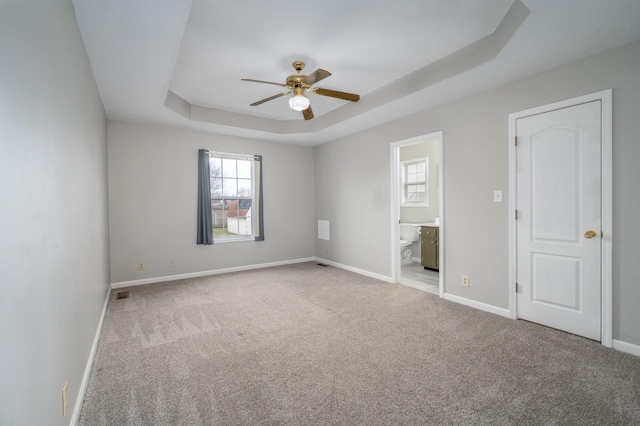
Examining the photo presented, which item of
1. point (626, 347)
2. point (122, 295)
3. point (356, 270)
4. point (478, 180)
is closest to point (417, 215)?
point (356, 270)

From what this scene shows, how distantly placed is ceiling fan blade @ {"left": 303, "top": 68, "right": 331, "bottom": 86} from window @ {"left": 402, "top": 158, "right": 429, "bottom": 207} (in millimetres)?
3751

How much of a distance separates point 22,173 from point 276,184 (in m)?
4.70

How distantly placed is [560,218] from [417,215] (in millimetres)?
3392

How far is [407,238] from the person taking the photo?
5.93m

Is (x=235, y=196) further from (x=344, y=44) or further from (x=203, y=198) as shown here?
(x=344, y=44)

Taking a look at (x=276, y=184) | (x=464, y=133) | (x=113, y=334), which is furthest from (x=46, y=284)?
(x=276, y=184)

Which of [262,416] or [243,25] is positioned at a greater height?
[243,25]

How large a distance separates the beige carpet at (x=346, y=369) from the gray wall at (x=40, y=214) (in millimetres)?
512

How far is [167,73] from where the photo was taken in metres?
2.86

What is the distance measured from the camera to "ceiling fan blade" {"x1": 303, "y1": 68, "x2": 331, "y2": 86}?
2673 mm

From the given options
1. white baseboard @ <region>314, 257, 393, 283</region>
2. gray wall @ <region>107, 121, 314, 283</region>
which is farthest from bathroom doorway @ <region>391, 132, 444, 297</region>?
gray wall @ <region>107, 121, 314, 283</region>

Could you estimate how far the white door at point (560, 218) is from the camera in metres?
2.58

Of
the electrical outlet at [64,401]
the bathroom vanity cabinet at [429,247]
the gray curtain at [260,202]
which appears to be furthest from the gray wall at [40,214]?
→ the bathroom vanity cabinet at [429,247]

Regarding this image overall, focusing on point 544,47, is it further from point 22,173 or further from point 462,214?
point 22,173
